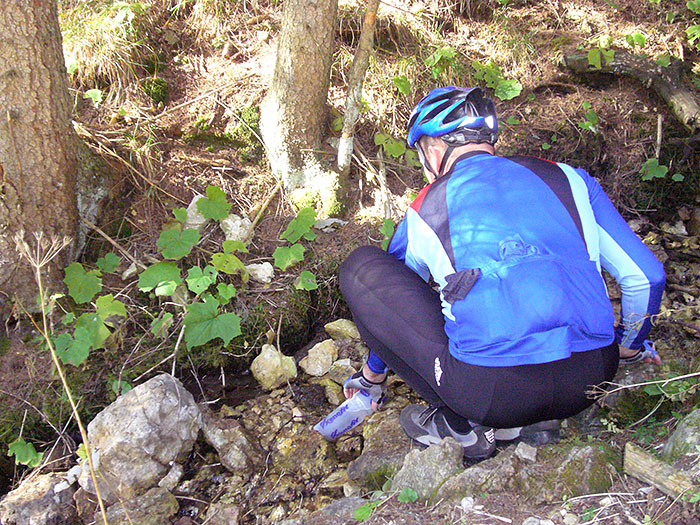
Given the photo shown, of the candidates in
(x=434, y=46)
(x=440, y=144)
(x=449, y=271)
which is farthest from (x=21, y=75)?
(x=434, y=46)

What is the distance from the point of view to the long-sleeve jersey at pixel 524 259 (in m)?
1.70

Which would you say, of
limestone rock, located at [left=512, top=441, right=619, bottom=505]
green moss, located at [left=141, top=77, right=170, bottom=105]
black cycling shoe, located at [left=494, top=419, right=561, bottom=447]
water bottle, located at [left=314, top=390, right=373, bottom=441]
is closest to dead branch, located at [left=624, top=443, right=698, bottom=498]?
limestone rock, located at [left=512, top=441, right=619, bottom=505]

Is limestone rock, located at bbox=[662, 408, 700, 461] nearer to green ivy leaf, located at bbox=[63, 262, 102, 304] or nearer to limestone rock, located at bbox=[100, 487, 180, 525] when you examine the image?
limestone rock, located at bbox=[100, 487, 180, 525]

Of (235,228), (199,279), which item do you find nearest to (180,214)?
(235,228)

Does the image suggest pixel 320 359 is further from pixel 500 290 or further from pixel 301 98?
pixel 301 98

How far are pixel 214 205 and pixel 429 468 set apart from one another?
6.43ft

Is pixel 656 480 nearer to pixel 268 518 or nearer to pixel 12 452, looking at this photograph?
pixel 268 518

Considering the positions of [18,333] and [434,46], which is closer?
[18,333]

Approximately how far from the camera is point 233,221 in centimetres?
319

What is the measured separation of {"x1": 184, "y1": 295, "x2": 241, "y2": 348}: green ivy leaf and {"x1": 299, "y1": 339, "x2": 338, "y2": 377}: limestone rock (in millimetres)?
495

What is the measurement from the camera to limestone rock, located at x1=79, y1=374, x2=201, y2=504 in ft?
7.16

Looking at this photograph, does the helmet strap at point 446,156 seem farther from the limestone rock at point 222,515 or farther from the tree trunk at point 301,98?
the limestone rock at point 222,515

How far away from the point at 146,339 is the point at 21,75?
142cm

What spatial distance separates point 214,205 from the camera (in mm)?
3018
